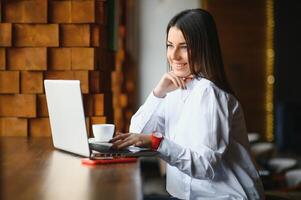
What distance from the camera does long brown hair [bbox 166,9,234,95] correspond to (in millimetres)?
1997

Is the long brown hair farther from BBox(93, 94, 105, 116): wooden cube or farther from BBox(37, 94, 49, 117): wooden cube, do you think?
BBox(37, 94, 49, 117): wooden cube

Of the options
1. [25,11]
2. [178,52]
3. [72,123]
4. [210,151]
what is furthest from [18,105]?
[210,151]

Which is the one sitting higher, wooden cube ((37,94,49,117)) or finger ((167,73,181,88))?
finger ((167,73,181,88))

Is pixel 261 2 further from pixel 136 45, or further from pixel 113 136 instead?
pixel 113 136

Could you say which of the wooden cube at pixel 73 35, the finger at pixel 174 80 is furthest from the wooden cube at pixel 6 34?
the finger at pixel 174 80

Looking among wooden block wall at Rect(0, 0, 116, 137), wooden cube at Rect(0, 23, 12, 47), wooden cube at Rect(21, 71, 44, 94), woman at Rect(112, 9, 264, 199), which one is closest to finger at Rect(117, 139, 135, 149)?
woman at Rect(112, 9, 264, 199)

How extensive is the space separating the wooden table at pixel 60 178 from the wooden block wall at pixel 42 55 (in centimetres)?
61

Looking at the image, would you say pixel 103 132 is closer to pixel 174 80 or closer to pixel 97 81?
pixel 174 80

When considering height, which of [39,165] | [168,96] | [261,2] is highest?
[261,2]

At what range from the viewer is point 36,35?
106 inches

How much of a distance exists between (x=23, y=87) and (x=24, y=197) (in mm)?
1507

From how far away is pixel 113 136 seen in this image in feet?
6.52

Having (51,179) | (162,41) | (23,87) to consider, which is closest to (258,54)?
(162,41)

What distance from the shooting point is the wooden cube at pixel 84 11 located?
266 cm
